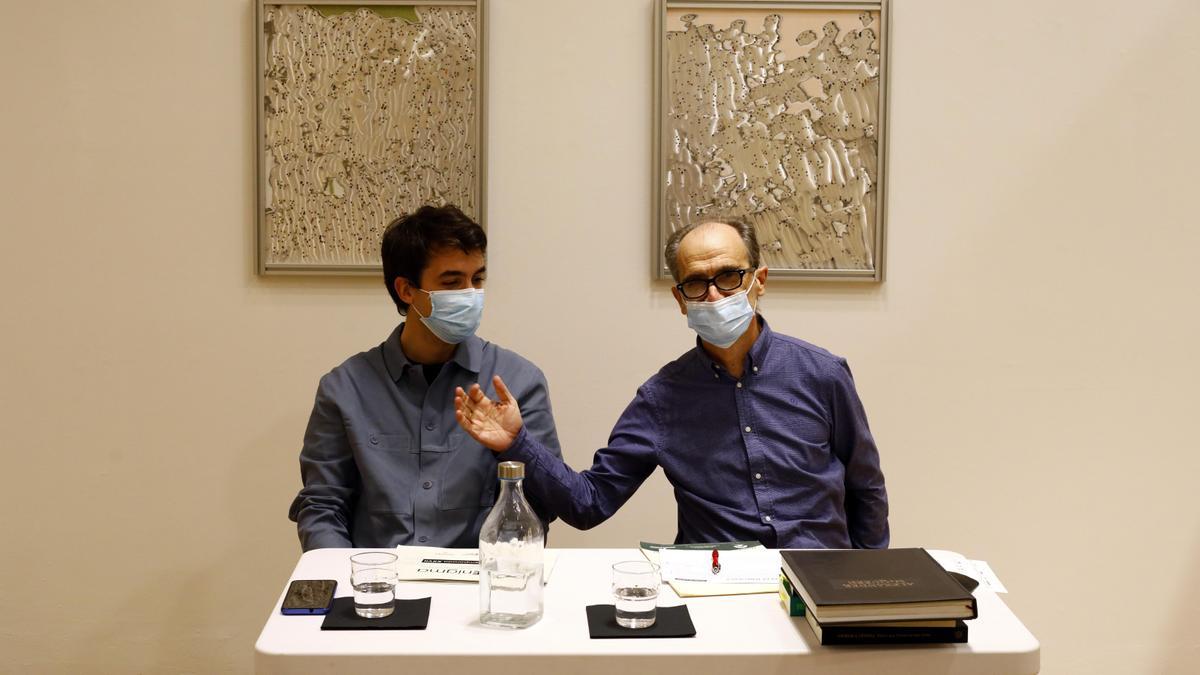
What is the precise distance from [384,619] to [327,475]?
30.3 inches

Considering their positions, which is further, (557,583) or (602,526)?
(602,526)

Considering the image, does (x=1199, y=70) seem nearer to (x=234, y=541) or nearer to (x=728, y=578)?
(x=728, y=578)

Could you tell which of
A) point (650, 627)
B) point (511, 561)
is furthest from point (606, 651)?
point (511, 561)

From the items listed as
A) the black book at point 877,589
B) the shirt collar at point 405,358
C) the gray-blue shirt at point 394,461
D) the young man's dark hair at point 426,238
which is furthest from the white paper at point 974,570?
the young man's dark hair at point 426,238

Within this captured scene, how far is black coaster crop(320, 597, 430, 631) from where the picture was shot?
1.50m

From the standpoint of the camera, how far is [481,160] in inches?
109

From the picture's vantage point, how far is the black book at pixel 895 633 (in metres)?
1.45

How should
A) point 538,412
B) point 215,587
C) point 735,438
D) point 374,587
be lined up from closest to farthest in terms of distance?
point 374,587 < point 735,438 < point 538,412 < point 215,587

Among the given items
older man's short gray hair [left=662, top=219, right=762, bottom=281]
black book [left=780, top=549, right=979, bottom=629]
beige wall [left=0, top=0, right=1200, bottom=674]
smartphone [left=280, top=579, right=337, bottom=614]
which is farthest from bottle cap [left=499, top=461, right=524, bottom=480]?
beige wall [left=0, top=0, right=1200, bottom=674]

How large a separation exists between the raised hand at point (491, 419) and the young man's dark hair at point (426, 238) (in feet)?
1.25

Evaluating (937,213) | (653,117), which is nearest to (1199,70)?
(937,213)

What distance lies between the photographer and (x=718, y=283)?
2203mm

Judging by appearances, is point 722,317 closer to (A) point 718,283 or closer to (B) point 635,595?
(A) point 718,283

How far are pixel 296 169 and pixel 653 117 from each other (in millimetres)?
1013
